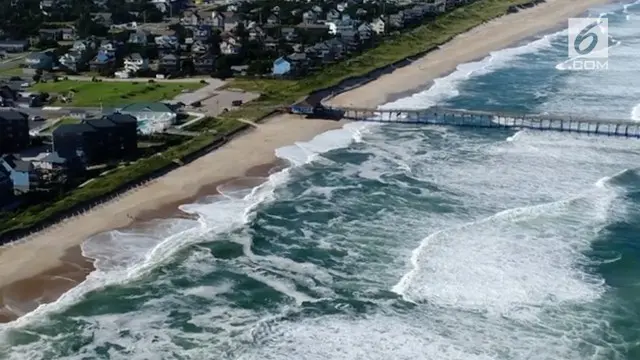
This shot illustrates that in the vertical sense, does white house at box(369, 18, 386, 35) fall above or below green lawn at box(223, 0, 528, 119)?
above

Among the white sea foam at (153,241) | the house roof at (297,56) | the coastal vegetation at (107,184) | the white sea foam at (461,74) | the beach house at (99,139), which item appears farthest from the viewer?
the house roof at (297,56)

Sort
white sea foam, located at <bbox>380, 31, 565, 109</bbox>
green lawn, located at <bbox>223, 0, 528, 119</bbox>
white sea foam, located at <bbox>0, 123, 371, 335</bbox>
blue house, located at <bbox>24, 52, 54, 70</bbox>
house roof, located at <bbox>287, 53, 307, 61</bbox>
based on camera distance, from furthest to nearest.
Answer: blue house, located at <bbox>24, 52, 54, 70</bbox> → house roof, located at <bbox>287, 53, 307, 61</bbox> → white sea foam, located at <bbox>380, 31, 565, 109</bbox> → green lawn, located at <bbox>223, 0, 528, 119</bbox> → white sea foam, located at <bbox>0, 123, 371, 335</bbox>

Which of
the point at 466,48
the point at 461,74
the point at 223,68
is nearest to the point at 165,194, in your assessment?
the point at 223,68

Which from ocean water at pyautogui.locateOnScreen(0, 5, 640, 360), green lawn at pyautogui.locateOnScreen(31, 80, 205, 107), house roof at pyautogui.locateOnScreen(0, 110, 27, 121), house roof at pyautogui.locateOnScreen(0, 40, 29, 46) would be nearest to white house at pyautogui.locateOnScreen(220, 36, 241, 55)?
green lawn at pyautogui.locateOnScreen(31, 80, 205, 107)

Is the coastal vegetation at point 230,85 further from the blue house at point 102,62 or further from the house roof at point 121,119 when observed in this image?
the blue house at point 102,62

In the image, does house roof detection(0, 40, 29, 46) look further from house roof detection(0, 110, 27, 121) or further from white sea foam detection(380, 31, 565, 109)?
white sea foam detection(380, 31, 565, 109)

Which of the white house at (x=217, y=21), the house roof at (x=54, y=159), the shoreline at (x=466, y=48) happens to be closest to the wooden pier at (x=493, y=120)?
the shoreline at (x=466, y=48)

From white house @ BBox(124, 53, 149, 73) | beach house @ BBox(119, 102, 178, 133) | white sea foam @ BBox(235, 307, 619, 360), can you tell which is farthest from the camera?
→ white house @ BBox(124, 53, 149, 73)
